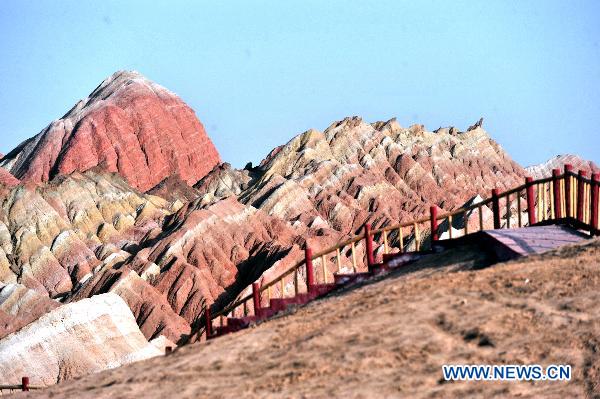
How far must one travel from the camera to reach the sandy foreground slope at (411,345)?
15.0 metres

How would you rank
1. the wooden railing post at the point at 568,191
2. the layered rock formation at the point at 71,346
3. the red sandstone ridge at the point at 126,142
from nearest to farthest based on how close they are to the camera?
the wooden railing post at the point at 568,191 → the layered rock formation at the point at 71,346 → the red sandstone ridge at the point at 126,142

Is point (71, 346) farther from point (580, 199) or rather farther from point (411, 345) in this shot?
point (411, 345)

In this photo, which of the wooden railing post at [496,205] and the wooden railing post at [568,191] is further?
the wooden railing post at [496,205]

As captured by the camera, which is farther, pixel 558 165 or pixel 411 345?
pixel 558 165

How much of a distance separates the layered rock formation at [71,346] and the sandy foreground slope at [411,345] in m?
39.2

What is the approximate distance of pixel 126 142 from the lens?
162m

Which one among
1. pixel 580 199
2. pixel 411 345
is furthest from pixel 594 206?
pixel 411 345

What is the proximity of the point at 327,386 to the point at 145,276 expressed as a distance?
8493 centimetres

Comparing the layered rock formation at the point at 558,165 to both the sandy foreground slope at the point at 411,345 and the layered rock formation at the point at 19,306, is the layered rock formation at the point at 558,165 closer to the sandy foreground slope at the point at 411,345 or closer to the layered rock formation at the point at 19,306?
the layered rock formation at the point at 19,306

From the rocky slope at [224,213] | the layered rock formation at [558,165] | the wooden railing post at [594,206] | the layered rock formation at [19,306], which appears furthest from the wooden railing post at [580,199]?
the layered rock formation at [558,165]

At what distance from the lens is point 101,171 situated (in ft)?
448

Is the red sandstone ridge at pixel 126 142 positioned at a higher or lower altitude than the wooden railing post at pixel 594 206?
lower

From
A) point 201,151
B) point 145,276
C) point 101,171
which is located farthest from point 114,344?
point 201,151

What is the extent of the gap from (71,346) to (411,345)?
153ft
